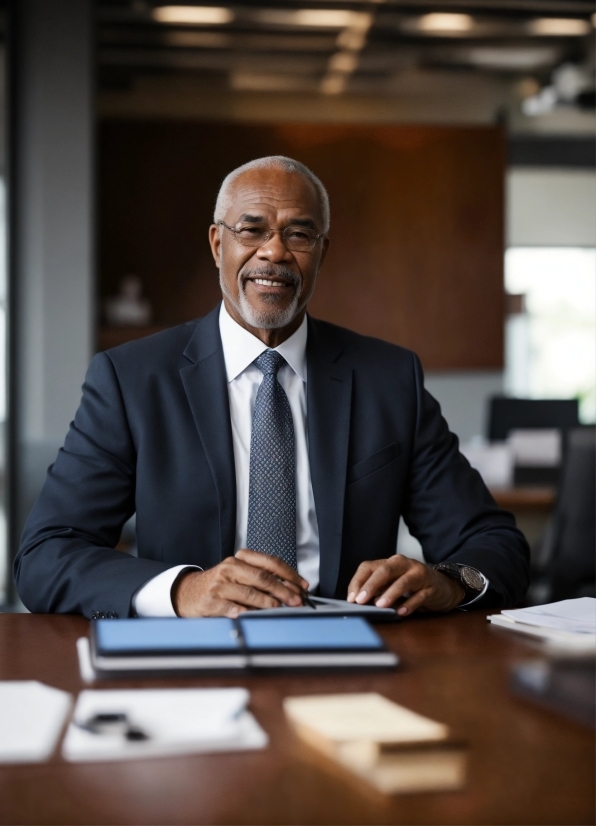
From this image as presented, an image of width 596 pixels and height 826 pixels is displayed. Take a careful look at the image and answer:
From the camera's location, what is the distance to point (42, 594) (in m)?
1.53

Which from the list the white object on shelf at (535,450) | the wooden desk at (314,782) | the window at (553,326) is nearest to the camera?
the wooden desk at (314,782)

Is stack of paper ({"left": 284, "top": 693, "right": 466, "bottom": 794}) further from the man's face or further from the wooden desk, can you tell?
the man's face

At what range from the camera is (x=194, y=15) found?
5.01 meters

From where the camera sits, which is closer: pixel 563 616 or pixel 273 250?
pixel 563 616

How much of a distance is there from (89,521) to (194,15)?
4.04m

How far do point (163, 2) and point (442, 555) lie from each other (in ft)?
13.2

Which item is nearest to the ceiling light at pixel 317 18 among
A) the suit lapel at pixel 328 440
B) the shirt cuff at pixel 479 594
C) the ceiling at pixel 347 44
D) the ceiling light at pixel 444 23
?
the ceiling at pixel 347 44

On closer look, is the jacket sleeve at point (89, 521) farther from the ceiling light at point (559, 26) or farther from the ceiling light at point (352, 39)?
the ceiling light at point (559, 26)

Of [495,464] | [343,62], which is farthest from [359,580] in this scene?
[343,62]

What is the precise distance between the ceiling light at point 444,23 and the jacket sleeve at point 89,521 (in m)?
3.99

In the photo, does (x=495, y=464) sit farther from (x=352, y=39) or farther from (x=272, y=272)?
(x=352, y=39)

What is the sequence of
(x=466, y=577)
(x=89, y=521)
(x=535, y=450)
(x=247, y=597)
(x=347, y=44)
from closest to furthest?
(x=247, y=597) → (x=466, y=577) → (x=89, y=521) → (x=535, y=450) → (x=347, y=44)

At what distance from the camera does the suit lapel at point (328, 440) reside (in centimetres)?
179

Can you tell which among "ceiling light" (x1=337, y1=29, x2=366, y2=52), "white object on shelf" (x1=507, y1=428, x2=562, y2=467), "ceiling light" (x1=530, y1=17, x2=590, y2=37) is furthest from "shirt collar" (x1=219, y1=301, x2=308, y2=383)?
"ceiling light" (x1=530, y1=17, x2=590, y2=37)
